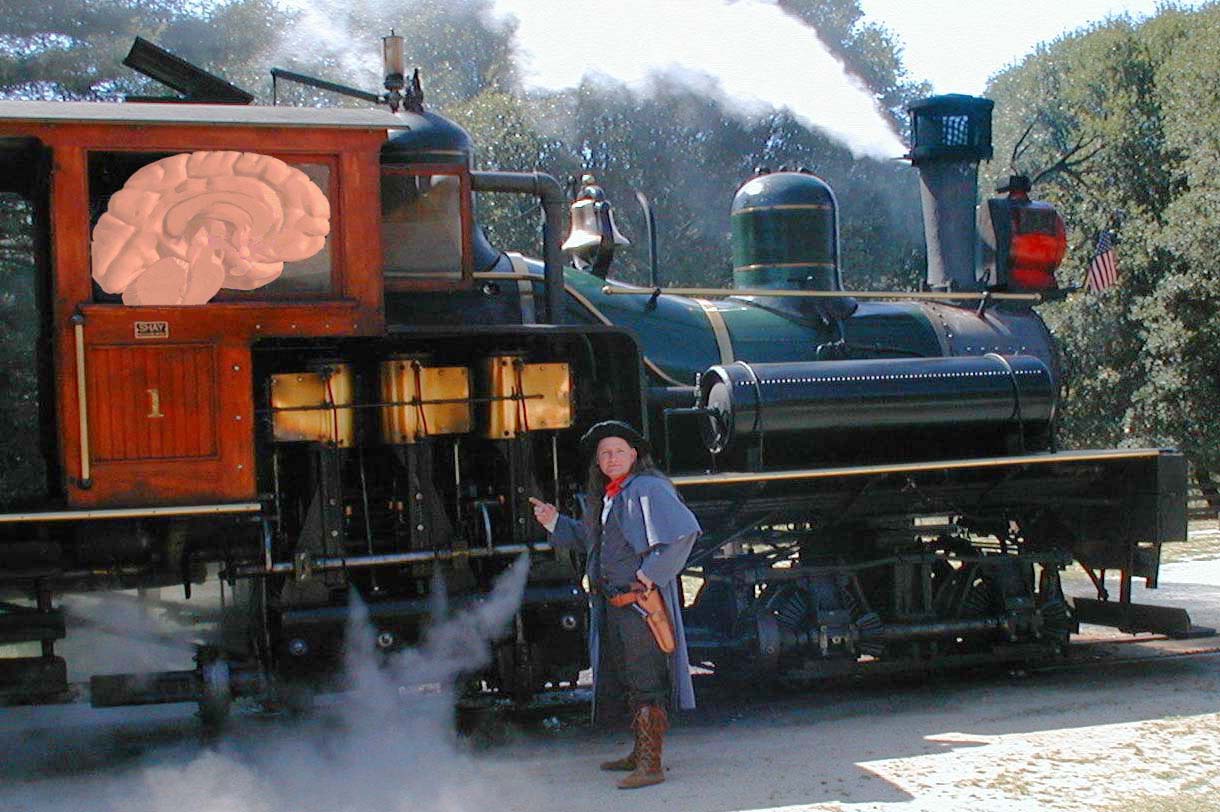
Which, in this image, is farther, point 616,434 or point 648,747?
point 616,434

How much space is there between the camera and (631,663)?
588 cm

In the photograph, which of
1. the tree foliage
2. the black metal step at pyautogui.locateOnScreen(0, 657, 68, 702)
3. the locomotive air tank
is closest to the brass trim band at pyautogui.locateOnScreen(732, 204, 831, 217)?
the locomotive air tank

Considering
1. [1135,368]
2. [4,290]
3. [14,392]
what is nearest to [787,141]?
[1135,368]

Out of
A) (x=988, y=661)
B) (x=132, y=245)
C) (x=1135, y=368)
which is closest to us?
(x=132, y=245)

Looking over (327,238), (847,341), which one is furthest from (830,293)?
(327,238)

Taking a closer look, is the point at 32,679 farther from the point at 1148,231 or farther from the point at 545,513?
the point at 1148,231

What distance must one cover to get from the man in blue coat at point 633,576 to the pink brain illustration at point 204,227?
1554mm

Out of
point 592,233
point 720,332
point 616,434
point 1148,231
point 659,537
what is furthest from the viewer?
point 1148,231

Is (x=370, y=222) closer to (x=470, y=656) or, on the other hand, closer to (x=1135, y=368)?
(x=470, y=656)

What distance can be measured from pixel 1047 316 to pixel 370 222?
899 inches

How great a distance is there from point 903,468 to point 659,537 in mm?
2088

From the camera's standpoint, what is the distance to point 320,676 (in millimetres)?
6387

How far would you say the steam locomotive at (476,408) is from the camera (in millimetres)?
5828

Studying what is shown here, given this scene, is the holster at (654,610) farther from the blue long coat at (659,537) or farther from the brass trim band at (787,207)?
the brass trim band at (787,207)
